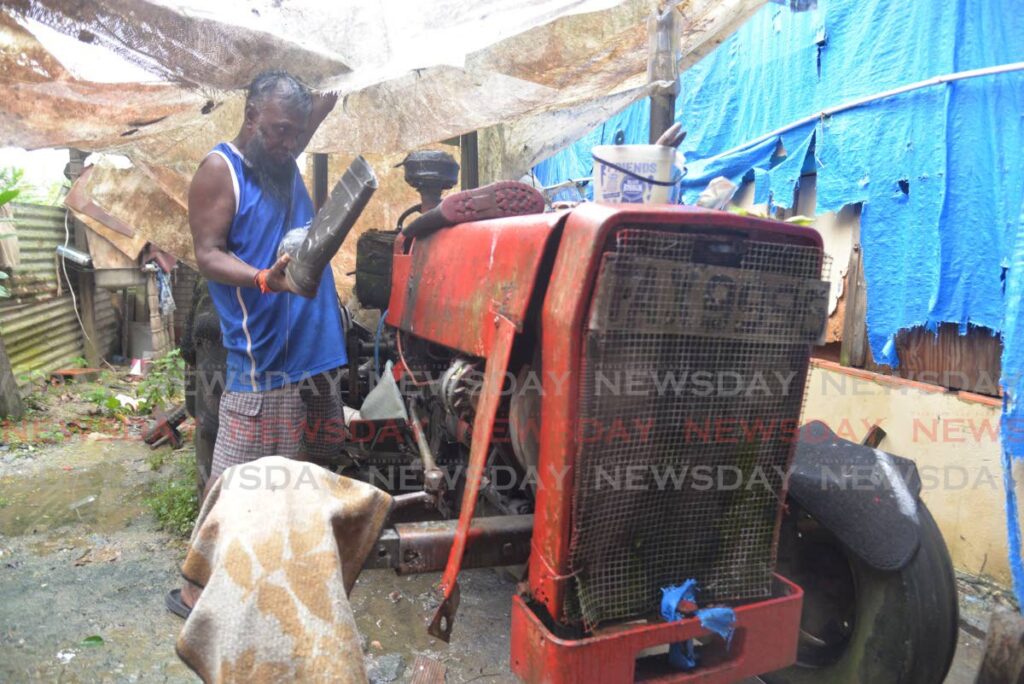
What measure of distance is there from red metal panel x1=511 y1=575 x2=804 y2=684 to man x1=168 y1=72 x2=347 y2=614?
131 cm

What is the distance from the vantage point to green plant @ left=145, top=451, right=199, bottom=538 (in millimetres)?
3846

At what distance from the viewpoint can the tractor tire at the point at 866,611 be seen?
2037 mm

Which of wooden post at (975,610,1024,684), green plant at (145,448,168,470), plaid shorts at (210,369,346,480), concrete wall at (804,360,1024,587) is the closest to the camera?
wooden post at (975,610,1024,684)

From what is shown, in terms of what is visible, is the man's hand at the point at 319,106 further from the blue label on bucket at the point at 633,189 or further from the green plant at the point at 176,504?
the green plant at the point at 176,504

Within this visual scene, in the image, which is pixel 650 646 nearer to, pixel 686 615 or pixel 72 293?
pixel 686 615

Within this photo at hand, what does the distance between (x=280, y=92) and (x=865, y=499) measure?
2.44m

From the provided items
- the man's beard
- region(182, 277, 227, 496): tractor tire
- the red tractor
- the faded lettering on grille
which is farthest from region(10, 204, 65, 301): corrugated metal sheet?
the faded lettering on grille

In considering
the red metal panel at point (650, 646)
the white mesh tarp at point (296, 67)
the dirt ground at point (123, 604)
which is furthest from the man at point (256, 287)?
the red metal panel at point (650, 646)

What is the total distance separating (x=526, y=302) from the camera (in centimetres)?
174

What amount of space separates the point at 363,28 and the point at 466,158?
1.54 meters

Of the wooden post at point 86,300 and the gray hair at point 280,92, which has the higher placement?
the gray hair at point 280,92

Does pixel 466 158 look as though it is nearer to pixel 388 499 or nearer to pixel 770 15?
pixel 770 15

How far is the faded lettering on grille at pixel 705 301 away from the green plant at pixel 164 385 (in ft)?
19.4

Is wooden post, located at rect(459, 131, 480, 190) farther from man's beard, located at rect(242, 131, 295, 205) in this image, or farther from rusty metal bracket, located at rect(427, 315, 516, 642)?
rusty metal bracket, located at rect(427, 315, 516, 642)
